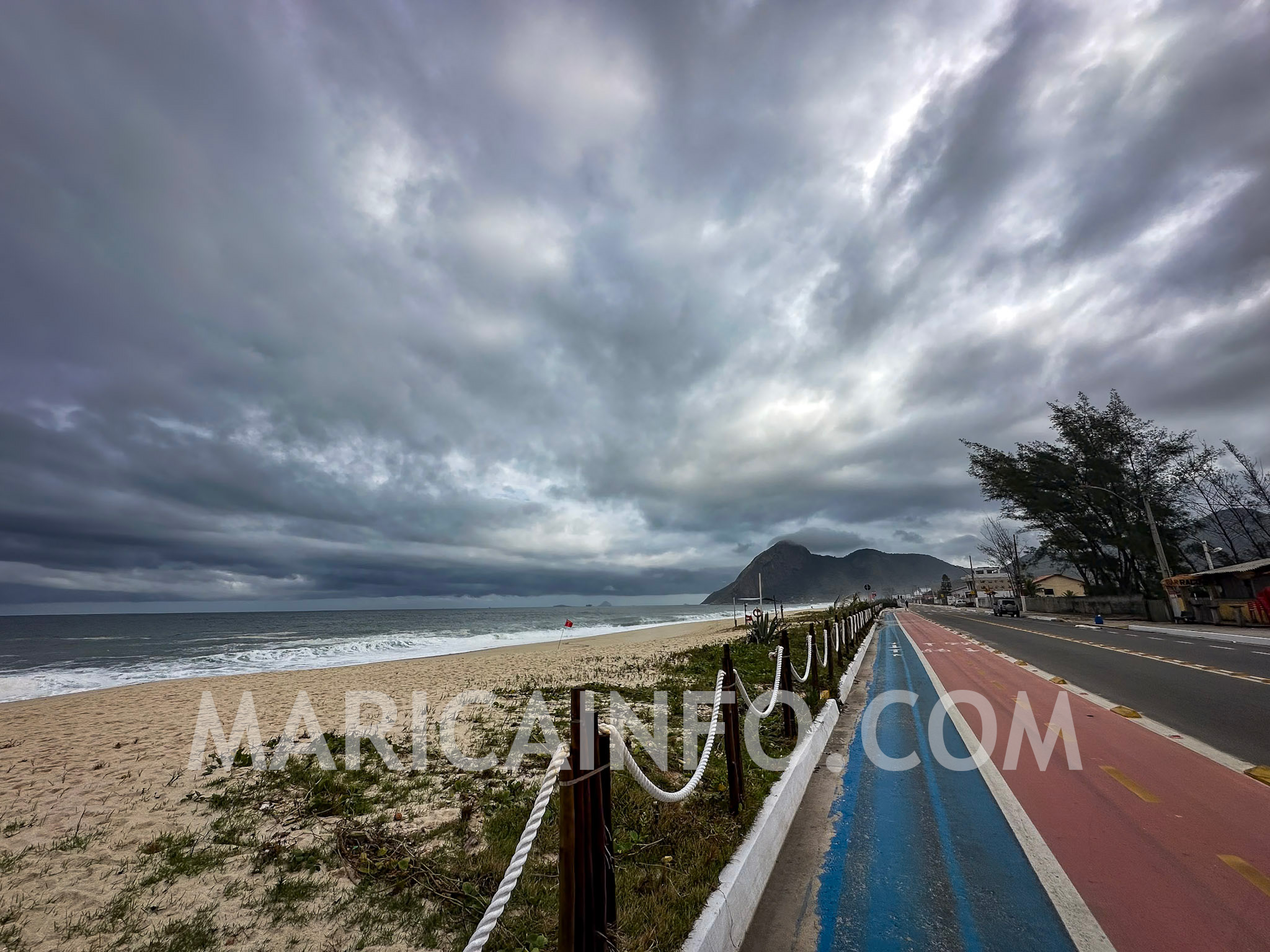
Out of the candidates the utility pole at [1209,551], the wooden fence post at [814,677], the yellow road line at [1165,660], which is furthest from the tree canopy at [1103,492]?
the wooden fence post at [814,677]

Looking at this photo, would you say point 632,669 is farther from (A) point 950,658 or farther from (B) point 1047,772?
(B) point 1047,772

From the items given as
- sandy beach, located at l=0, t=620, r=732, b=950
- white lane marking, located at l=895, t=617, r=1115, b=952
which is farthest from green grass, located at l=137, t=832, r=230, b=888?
white lane marking, located at l=895, t=617, r=1115, b=952

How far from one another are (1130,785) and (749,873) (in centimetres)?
432

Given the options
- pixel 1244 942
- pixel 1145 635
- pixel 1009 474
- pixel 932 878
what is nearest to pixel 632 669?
pixel 932 878

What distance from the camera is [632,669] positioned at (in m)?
16.2

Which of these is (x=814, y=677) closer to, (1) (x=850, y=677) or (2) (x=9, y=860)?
(1) (x=850, y=677)

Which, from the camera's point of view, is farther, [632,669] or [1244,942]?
[632,669]

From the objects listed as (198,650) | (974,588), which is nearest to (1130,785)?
(198,650)

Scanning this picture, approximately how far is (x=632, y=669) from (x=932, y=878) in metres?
13.1

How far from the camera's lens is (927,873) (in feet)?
12.5

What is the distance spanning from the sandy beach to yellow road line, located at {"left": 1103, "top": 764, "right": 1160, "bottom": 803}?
23.3 feet

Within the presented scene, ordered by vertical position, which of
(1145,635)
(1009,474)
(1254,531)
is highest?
(1009,474)

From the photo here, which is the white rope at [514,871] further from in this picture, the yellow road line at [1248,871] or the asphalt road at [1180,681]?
the asphalt road at [1180,681]

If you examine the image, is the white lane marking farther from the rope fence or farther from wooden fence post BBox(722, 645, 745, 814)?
the rope fence
